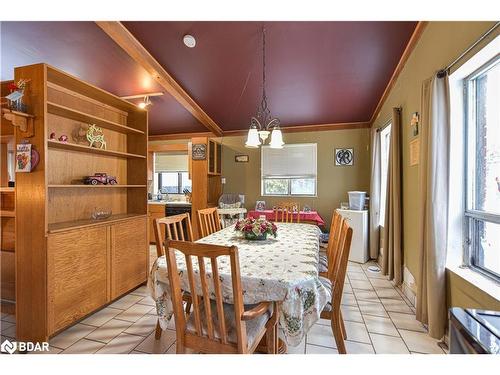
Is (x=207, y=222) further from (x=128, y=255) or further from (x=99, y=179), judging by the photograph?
(x=99, y=179)

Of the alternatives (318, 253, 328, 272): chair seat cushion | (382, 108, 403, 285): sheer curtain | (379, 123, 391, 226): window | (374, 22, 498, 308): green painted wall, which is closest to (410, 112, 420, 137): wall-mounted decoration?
(374, 22, 498, 308): green painted wall

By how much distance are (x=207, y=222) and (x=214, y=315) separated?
137 centimetres

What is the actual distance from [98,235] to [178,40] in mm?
2294

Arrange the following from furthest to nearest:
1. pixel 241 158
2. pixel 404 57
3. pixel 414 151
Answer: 1. pixel 241 158
2. pixel 404 57
3. pixel 414 151

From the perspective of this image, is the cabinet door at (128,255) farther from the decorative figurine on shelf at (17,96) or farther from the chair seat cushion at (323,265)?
the chair seat cushion at (323,265)

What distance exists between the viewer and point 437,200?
1859mm

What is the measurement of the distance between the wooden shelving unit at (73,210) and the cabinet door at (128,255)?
0.4 inches

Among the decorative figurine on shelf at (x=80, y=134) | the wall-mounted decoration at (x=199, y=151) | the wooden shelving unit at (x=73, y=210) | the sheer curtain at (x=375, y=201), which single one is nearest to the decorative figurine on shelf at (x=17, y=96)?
the wooden shelving unit at (x=73, y=210)

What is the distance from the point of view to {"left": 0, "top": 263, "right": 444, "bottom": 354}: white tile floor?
1.84 metres

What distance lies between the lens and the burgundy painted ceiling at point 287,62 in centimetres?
257

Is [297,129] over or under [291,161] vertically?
over

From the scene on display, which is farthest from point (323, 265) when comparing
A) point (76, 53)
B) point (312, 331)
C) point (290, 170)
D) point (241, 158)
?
point (76, 53)
